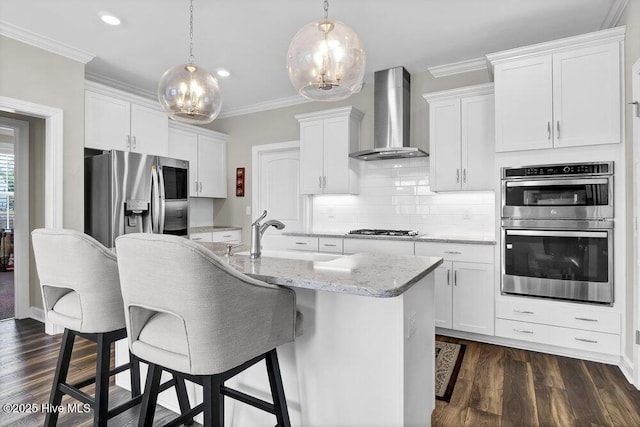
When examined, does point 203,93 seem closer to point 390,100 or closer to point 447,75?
point 390,100

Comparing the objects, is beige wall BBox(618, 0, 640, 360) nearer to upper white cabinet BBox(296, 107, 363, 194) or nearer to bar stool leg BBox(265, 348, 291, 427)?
upper white cabinet BBox(296, 107, 363, 194)

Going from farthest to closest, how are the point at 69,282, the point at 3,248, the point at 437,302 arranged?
the point at 3,248 → the point at 437,302 → the point at 69,282

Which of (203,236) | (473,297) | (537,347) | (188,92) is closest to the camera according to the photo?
(188,92)

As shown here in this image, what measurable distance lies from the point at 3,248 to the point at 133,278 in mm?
7384

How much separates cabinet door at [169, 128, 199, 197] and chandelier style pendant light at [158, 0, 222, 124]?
2469 millimetres

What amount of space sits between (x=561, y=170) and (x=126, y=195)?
390 centimetres

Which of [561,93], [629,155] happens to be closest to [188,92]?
[561,93]

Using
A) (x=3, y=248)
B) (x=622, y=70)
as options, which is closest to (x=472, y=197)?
(x=622, y=70)

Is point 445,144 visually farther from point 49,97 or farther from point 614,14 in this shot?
point 49,97

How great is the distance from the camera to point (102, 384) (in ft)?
5.19

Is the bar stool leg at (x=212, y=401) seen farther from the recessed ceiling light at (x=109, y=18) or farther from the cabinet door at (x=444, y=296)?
the recessed ceiling light at (x=109, y=18)

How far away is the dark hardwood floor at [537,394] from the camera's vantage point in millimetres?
1992

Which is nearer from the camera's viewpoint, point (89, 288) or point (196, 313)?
point (196, 313)

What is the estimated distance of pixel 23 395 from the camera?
2.22 meters
